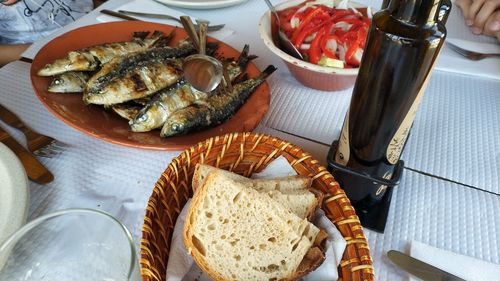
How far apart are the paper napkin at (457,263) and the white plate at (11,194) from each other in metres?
0.60

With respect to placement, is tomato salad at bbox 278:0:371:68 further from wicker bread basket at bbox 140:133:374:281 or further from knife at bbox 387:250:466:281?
knife at bbox 387:250:466:281

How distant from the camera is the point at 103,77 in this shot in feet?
2.69

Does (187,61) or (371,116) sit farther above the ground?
(371,116)

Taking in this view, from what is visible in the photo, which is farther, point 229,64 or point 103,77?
point 229,64

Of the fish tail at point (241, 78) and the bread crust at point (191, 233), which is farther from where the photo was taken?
the fish tail at point (241, 78)

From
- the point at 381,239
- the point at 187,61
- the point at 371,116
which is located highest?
the point at 371,116

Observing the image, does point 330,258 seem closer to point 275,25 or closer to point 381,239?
point 381,239

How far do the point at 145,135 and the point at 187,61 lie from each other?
243 mm

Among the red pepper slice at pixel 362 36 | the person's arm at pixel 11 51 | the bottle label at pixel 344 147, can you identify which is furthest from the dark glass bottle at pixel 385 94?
the person's arm at pixel 11 51

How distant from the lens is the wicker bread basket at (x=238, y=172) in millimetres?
514

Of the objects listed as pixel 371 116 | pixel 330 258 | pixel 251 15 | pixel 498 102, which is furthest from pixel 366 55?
pixel 251 15

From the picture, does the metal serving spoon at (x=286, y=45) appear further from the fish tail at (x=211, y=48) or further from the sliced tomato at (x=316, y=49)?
the fish tail at (x=211, y=48)

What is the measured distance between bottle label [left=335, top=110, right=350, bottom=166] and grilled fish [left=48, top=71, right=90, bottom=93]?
568mm

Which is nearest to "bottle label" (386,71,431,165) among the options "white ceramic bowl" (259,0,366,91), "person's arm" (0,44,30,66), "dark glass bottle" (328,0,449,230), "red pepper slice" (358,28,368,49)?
"dark glass bottle" (328,0,449,230)
